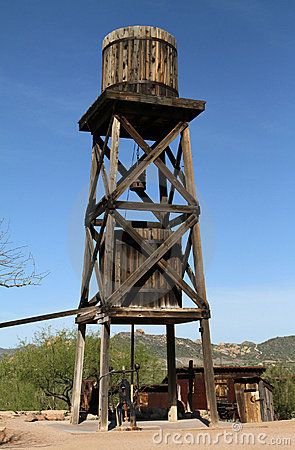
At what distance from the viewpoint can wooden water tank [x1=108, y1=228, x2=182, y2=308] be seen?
17453mm

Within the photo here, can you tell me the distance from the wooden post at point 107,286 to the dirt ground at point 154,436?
61 centimetres

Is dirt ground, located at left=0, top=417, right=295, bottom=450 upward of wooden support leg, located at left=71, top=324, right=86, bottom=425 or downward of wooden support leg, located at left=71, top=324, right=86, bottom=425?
downward

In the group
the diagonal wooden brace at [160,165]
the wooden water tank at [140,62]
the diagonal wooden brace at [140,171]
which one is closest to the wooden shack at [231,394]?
the diagonal wooden brace at [160,165]

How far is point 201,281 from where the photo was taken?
1775 centimetres

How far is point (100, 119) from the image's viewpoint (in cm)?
1903

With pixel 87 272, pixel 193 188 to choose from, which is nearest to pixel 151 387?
pixel 87 272

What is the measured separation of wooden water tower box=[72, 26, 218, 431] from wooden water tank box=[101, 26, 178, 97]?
0.03 metres

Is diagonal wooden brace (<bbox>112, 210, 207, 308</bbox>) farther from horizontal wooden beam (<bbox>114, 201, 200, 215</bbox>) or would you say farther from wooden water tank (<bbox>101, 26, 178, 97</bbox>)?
wooden water tank (<bbox>101, 26, 178, 97</bbox>)

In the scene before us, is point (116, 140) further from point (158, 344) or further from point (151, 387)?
point (158, 344)

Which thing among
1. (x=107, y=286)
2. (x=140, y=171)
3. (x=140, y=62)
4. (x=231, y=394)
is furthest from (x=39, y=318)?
(x=231, y=394)

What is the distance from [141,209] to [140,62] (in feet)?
15.0

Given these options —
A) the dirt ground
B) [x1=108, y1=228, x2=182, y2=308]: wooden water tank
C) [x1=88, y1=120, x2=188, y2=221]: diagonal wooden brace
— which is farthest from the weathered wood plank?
the dirt ground

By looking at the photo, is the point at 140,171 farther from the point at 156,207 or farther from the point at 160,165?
the point at 156,207

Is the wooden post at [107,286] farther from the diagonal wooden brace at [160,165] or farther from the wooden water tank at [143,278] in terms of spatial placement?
the wooden water tank at [143,278]
